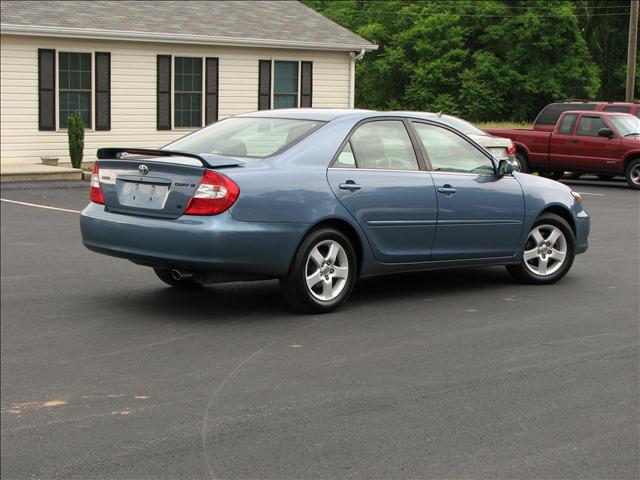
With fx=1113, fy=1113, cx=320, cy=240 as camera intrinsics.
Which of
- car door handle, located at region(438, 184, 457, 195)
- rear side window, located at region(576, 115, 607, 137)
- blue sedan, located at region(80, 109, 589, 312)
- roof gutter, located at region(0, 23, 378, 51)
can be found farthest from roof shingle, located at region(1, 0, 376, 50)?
car door handle, located at region(438, 184, 457, 195)

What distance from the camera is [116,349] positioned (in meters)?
7.50

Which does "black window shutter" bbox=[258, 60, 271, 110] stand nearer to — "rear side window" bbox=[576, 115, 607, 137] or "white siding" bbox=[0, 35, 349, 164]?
"white siding" bbox=[0, 35, 349, 164]

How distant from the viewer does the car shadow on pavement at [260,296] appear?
29.0ft

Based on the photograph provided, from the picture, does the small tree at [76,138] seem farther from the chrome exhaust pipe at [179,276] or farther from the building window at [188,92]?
the chrome exhaust pipe at [179,276]

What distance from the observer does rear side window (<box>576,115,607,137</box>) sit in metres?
25.0

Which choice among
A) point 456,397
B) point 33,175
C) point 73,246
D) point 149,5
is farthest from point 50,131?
point 456,397

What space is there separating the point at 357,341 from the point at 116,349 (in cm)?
169

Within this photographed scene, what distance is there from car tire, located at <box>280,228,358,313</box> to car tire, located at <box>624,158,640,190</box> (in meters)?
16.8

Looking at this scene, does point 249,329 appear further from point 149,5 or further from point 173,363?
point 149,5

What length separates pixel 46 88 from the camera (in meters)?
25.0

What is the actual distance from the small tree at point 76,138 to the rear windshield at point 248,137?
1521 centimetres

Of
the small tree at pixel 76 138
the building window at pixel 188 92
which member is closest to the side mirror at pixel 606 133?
the building window at pixel 188 92

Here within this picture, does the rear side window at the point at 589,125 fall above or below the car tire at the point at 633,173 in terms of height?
above

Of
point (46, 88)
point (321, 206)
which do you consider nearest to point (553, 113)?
point (46, 88)
